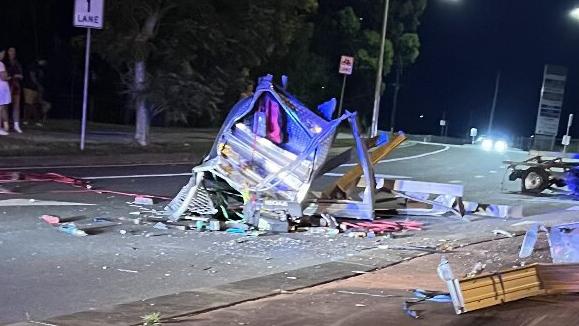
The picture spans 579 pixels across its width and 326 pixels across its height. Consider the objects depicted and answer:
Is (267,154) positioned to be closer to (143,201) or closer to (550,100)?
(143,201)

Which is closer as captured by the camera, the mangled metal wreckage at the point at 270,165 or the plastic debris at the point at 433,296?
the plastic debris at the point at 433,296

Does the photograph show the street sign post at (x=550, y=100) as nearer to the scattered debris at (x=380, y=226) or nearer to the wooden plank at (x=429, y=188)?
the wooden plank at (x=429, y=188)

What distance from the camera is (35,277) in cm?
710

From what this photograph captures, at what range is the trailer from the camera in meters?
16.3

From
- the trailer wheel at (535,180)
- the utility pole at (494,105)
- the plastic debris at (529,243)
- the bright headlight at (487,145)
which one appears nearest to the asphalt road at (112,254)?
the plastic debris at (529,243)

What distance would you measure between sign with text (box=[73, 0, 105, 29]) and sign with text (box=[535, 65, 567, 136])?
80.9ft

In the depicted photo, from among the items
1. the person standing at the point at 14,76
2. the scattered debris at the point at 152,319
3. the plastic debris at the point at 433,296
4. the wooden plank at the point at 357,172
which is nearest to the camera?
the scattered debris at the point at 152,319

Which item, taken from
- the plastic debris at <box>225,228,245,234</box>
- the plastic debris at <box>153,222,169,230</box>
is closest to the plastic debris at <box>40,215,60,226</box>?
the plastic debris at <box>153,222,169,230</box>

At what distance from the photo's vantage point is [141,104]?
67.0ft

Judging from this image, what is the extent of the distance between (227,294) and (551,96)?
3239cm

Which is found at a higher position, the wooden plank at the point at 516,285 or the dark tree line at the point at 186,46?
the dark tree line at the point at 186,46

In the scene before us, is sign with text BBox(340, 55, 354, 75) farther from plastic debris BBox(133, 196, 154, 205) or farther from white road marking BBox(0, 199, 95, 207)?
white road marking BBox(0, 199, 95, 207)

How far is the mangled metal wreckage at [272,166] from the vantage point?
1056 centimetres

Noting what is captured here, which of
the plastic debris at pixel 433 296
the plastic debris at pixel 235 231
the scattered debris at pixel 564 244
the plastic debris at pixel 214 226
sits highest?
the scattered debris at pixel 564 244
